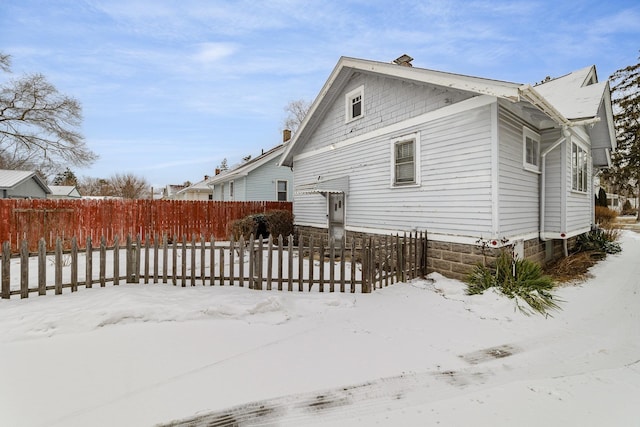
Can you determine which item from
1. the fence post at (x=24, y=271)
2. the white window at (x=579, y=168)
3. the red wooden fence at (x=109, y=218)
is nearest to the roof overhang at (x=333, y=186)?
the red wooden fence at (x=109, y=218)

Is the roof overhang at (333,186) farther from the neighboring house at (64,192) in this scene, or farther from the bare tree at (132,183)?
the bare tree at (132,183)

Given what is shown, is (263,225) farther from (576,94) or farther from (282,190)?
(576,94)

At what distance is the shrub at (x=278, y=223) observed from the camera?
1281 centimetres

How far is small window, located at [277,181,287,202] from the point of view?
20.8m

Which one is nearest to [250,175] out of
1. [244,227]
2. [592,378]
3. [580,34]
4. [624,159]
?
[244,227]

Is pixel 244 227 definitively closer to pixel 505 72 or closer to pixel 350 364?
pixel 350 364

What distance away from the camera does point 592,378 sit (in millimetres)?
3197

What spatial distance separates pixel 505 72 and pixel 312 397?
92.2 ft

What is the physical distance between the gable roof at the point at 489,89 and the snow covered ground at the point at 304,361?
4.17 meters

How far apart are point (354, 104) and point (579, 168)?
25.8ft

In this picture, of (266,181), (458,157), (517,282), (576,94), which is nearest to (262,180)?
(266,181)

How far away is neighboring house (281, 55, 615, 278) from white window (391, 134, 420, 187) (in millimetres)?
29

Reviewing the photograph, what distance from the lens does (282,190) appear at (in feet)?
68.6

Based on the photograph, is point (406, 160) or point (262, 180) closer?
point (406, 160)
